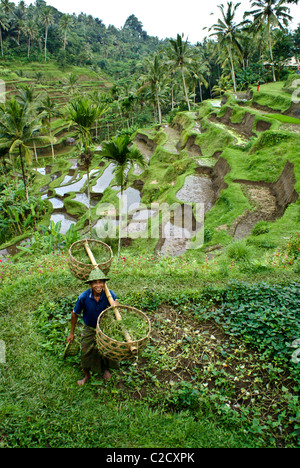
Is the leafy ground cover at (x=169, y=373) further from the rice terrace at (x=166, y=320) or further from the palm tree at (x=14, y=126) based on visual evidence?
the palm tree at (x=14, y=126)

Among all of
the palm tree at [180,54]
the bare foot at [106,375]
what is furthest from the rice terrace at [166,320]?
the palm tree at [180,54]

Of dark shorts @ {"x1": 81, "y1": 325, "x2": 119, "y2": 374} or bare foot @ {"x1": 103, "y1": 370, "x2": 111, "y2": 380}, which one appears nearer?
dark shorts @ {"x1": 81, "y1": 325, "x2": 119, "y2": 374}

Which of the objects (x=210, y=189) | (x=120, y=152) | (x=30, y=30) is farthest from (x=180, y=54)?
(x=30, y=30)

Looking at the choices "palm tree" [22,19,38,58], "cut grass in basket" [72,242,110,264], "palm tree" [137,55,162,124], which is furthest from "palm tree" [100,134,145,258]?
"palm tree" [22,19,38,58]

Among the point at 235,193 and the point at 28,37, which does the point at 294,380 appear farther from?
the point at 28,37

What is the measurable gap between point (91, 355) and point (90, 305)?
734 mm

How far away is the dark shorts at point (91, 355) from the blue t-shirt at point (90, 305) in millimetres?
176

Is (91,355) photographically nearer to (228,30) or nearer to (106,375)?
(106,375)

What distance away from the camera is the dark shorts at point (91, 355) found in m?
4.20

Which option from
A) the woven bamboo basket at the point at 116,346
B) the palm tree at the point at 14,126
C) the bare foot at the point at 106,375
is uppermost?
the palm tree at the point at 14,126

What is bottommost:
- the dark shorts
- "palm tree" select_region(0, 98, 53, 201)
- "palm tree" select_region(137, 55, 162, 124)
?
the dark shorts

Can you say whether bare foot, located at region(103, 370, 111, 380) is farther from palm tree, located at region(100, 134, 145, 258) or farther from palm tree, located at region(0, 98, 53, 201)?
palm tree, located at region(0, 98, 53, 201)

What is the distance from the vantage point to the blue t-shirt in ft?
13.5

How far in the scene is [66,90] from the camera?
50.3 meters
